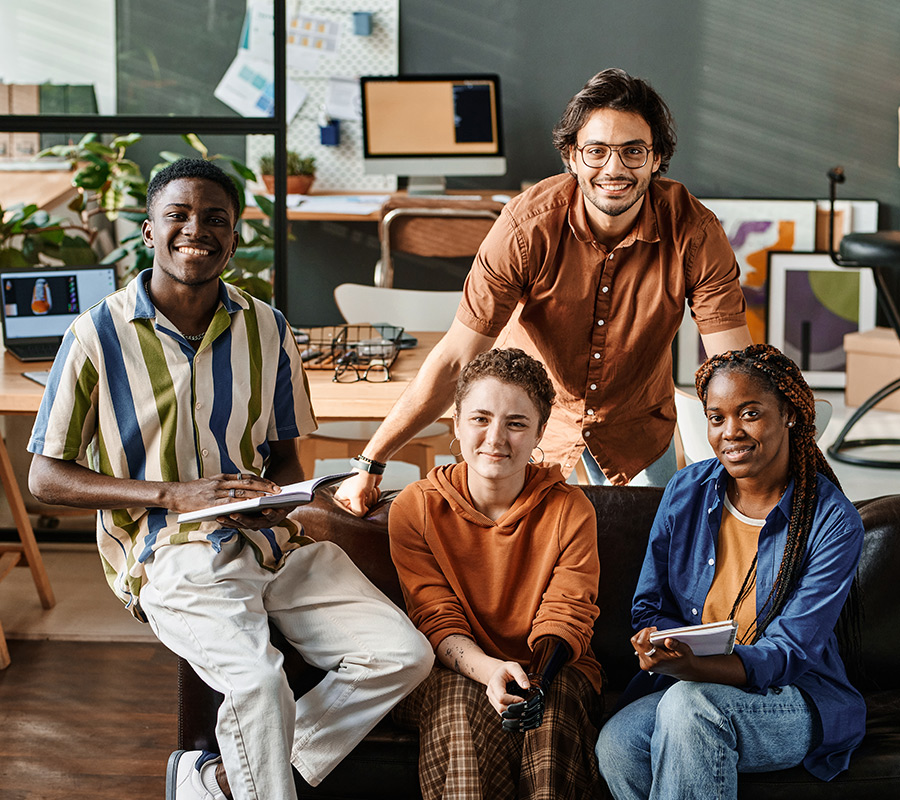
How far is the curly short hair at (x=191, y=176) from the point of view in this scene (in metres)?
1.91

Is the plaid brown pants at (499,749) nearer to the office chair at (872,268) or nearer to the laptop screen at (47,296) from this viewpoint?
the laptop screen at (47,296)

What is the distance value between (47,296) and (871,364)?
3846 mm

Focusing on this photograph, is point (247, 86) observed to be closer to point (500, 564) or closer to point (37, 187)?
point (37, 187)

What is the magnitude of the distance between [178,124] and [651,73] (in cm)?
335

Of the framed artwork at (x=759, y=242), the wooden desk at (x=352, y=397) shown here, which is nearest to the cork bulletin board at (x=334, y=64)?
the framed artwork at (x=759, y=242)

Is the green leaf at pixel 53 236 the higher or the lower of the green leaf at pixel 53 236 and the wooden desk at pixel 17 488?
the higher

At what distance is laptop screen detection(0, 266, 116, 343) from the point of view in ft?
10.9

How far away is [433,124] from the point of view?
204 inches

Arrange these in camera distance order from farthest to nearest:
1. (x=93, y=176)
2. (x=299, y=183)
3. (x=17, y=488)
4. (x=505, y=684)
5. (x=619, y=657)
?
(x=299, y=183)
(x=93, y=176)
(x=17, y=488)
(x=619, y=657)
(x=505, y=684)

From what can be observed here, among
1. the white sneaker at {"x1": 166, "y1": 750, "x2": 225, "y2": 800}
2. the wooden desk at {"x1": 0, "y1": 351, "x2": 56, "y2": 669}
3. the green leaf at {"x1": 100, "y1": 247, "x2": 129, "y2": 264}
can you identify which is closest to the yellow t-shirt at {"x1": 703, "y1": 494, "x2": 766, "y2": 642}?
the white sneaker at {"x1": 166, "y1": 750, "x2": 225, "y2": 800}

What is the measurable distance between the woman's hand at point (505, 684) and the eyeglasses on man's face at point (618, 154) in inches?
36.5

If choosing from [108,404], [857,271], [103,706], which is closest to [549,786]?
[108,404]

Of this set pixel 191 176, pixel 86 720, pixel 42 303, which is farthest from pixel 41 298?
pixel 191 176

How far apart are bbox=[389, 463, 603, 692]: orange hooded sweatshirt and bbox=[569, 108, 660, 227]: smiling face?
1.71 feet
